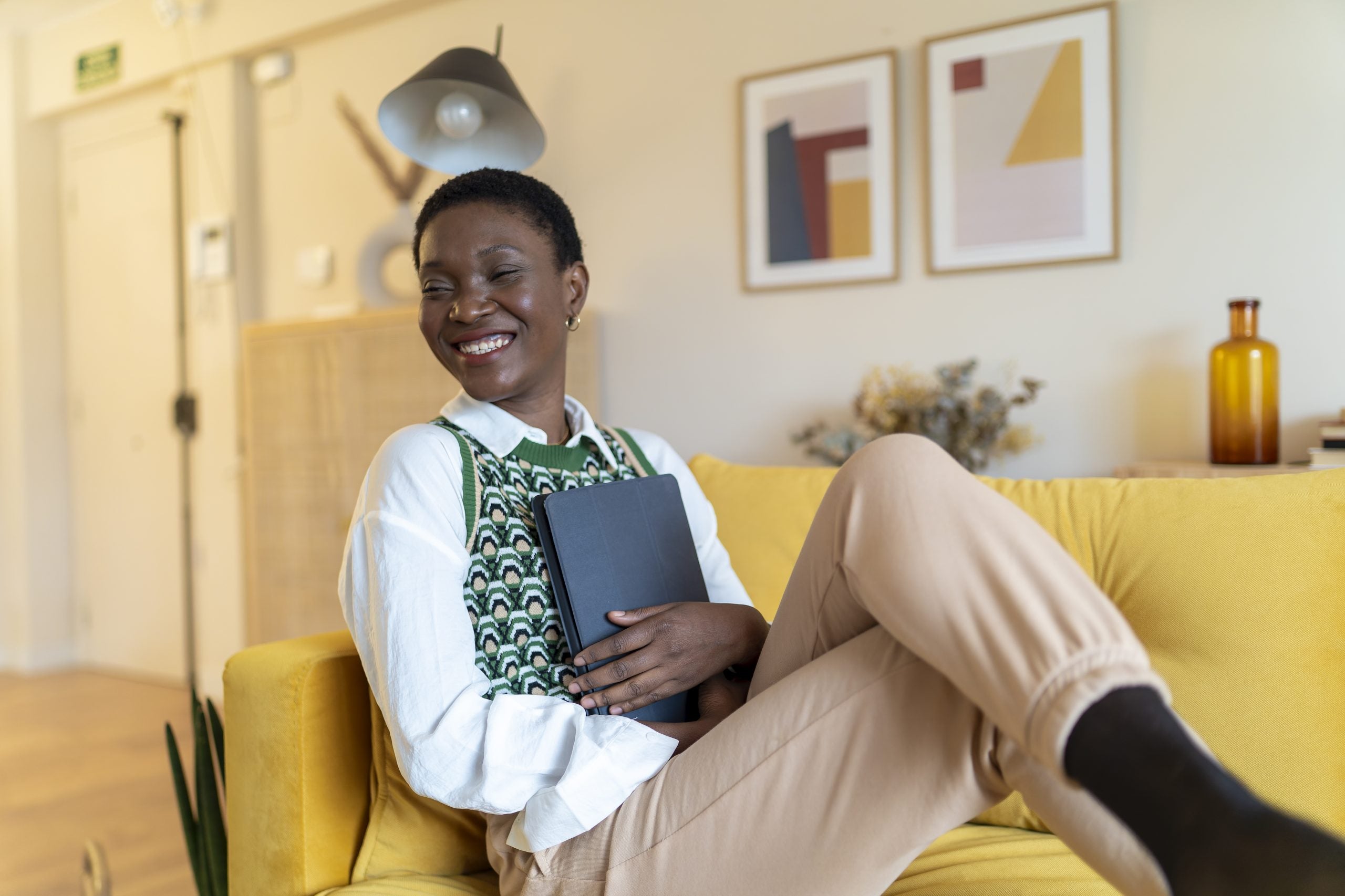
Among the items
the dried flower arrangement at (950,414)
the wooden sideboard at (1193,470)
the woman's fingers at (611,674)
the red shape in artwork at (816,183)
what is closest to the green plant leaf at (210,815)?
the woman's fingers at (611,674)

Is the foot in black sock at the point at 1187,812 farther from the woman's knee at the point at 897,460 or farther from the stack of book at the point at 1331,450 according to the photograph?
the stack of book at the point at 1331,450

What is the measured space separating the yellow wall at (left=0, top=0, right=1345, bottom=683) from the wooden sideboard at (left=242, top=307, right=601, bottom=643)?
0.36 metres

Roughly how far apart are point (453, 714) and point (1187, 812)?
2.21 feet

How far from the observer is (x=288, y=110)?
3.51 m

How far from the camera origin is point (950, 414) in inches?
85.9

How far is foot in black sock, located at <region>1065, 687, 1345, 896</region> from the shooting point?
2.02ft

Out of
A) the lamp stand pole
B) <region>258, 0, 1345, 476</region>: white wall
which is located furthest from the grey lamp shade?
the lamp stand pole

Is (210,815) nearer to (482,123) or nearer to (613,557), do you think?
(613,557)

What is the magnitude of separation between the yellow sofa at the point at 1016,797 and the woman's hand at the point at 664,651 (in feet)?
1.02

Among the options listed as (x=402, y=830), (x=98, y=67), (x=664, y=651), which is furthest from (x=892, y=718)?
(x=98, y=67)

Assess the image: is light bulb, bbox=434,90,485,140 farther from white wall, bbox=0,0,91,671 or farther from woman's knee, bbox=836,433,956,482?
white wall, bbox=0,0,91,671

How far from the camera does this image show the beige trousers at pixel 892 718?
75 cm

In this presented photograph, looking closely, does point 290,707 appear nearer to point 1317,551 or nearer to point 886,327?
point 1317,551

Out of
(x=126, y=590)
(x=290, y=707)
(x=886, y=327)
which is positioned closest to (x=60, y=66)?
(x=126, y=590)
